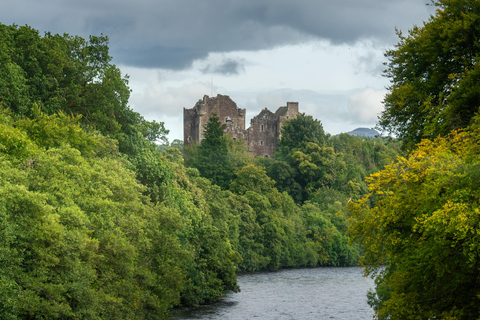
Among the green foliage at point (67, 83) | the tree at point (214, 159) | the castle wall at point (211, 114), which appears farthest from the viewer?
the castle wall at point (211, 114)

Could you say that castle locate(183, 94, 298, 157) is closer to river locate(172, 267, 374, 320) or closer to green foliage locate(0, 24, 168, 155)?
river locate(172, 267, 374, 320)

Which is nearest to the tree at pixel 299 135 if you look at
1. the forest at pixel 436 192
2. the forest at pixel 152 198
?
the forest at pixel 152 198

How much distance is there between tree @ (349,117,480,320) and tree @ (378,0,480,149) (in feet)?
8.19

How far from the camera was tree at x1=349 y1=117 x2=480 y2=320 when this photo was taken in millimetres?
15977

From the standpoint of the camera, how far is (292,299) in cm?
4769

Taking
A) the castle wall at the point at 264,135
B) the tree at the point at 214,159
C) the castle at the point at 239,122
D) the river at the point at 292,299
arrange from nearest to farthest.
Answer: the river at the point at 292,299, the tree at the point at 214,159, the castle at the point at 239,122, the castle wall at the point at 264,135

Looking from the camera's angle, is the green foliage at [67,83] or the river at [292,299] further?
the river at [292,299]

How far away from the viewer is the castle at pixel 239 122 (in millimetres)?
99562

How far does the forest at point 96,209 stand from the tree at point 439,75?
258 cm

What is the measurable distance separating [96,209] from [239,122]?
247ft

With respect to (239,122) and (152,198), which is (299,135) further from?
(152,198)

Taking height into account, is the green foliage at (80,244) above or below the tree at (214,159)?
below

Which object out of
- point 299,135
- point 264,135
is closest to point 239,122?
point 264,135

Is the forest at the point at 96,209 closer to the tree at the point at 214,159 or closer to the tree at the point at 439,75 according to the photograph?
the tree at the point at 439,75
